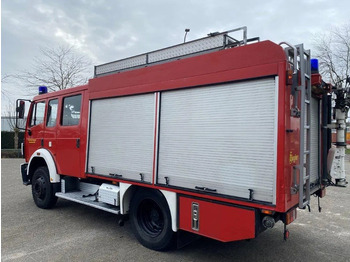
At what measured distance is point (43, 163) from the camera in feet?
21.1

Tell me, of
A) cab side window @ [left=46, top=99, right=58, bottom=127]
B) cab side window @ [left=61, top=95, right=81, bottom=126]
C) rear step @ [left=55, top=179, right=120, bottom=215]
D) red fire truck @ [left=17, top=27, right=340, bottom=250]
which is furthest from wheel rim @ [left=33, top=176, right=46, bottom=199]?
cab side window @ [left=61, top=95, right=81, bottom=126]

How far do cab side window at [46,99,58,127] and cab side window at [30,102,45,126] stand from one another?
26 cm

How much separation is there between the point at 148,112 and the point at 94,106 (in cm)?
145

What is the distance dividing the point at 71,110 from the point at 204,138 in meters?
3.33

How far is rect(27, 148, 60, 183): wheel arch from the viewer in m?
5.82

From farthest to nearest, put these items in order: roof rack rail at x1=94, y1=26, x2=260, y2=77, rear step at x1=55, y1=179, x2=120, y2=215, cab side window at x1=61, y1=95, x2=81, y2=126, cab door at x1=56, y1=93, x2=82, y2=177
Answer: cab side window at x1=61, y1=95, x2=81, y2=126, cab door at x1=56, y1=93, x2=82, y2=177, rear step at x1=55, y1=179, x2=120, y2=215, roof rack rail at x1=94, y1=26, x2=260, y2=77

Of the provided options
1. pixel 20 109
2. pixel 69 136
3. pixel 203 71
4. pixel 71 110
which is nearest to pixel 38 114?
pixel 20 109

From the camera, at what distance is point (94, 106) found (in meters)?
5.11

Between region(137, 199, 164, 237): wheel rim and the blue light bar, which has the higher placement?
the blue light bar

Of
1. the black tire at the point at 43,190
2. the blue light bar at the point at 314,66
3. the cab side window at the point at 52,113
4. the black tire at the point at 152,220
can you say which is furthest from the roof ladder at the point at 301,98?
the black tire at the point at 43,190

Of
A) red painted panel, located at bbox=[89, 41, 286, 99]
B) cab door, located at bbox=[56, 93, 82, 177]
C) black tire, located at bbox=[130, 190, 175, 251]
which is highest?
red painted panel, located at bbox=[89, 41, 286, 99]

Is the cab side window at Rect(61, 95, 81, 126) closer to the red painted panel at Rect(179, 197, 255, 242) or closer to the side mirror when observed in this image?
the side mirror

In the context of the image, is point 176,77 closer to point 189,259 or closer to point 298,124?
point 298,124

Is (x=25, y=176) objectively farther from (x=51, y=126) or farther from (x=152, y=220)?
(x=152, y=220)
